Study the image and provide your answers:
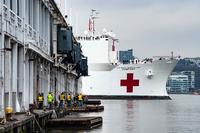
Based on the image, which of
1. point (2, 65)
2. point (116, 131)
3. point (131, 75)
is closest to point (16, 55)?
point (2, 65)

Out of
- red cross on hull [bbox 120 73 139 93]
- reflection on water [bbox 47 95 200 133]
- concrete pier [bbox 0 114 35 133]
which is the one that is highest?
red cross on hull [bbox 120 73 139 93]

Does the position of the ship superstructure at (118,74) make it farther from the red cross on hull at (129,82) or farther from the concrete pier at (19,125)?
the concrete pier at (19,125)

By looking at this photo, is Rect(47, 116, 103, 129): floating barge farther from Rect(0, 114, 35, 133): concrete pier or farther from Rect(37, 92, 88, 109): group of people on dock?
Rect(0, 114, 35, 133): concrete pier

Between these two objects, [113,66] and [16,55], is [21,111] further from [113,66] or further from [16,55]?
[113,66]

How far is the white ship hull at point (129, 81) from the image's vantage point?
103 metres

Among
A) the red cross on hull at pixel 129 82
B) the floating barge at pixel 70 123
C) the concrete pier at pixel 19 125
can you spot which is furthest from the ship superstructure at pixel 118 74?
the concrete pier at pixel 19 125

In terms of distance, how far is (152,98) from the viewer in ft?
346

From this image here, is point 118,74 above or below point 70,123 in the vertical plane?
above

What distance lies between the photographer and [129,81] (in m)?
105

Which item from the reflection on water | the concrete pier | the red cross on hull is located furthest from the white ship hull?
the concrete pier

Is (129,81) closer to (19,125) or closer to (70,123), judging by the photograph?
(70,123)

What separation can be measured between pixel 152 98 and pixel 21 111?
265ft

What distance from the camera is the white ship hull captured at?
102688 millimetres

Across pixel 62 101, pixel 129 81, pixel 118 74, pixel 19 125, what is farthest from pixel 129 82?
pixel 19 125
